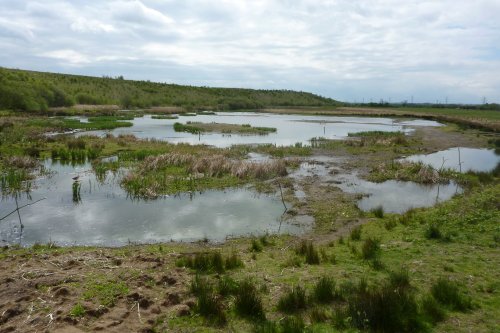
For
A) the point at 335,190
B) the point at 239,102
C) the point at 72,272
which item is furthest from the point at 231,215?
the point at 239,102

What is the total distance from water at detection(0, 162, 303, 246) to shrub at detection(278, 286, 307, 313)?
17.6 ft

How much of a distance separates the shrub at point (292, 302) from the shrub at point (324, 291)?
0.28m

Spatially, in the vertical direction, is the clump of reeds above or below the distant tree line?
below

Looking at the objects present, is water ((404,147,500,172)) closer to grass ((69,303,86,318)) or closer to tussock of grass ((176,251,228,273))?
tussock of grass ((176,251,228,273))

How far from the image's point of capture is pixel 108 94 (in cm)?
9631

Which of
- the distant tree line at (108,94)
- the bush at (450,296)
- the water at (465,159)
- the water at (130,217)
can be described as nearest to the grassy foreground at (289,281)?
the bush at (450,296)

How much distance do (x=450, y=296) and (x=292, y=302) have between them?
2.71m

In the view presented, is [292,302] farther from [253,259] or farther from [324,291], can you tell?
[253,259]

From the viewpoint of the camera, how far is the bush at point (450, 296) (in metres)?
7.00

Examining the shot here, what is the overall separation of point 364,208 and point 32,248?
11.3 metres

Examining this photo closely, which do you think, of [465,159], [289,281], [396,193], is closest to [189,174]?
[396,193]

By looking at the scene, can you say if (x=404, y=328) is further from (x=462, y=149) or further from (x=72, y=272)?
(x=462, y=149)

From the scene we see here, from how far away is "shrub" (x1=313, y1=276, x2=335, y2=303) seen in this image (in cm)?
745

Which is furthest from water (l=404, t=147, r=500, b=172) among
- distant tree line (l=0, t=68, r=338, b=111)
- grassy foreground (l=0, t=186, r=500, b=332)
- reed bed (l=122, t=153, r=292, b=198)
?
distant tree line (l=0, t=68, r=338, b=111)
